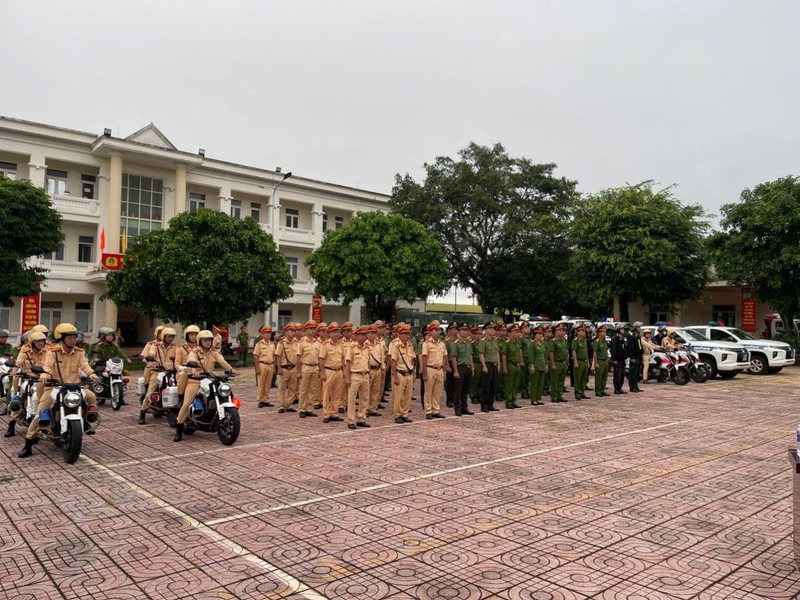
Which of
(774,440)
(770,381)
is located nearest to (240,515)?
(774,440)

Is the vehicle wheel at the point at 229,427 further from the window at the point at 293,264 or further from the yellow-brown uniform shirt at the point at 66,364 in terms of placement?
the window at the point at 293,264

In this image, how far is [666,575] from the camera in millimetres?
4172

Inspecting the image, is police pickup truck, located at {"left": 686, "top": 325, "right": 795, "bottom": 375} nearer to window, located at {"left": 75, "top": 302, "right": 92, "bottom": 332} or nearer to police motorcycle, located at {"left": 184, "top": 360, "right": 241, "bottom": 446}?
police motorcycle, located at {"left": 184, "top": 360, "right": 241, "bottom": 446}

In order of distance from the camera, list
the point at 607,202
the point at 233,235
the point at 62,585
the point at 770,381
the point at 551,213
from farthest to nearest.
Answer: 1. the point at 551,213
2. the point at 607,202
3. the point at 233,235
4. the point at 770,381
5. the point at 62,585

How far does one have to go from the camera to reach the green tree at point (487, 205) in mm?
34406

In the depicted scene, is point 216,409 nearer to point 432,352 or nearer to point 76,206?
point 432,352

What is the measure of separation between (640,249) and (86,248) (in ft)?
88.1

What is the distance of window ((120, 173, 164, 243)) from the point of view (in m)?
32.9

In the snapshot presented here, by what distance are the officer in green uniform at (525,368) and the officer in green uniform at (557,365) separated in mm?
532

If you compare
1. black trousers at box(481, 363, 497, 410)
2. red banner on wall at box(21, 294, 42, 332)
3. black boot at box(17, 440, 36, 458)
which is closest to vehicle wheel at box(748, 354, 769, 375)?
black trousers at box(481, 363, 497, 410)

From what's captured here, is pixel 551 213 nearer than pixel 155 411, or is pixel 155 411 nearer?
pixel 155 411

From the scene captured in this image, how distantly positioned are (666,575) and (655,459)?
3.89m

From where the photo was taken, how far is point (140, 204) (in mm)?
33406

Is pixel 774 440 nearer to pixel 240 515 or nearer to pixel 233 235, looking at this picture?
pixel 240 515
